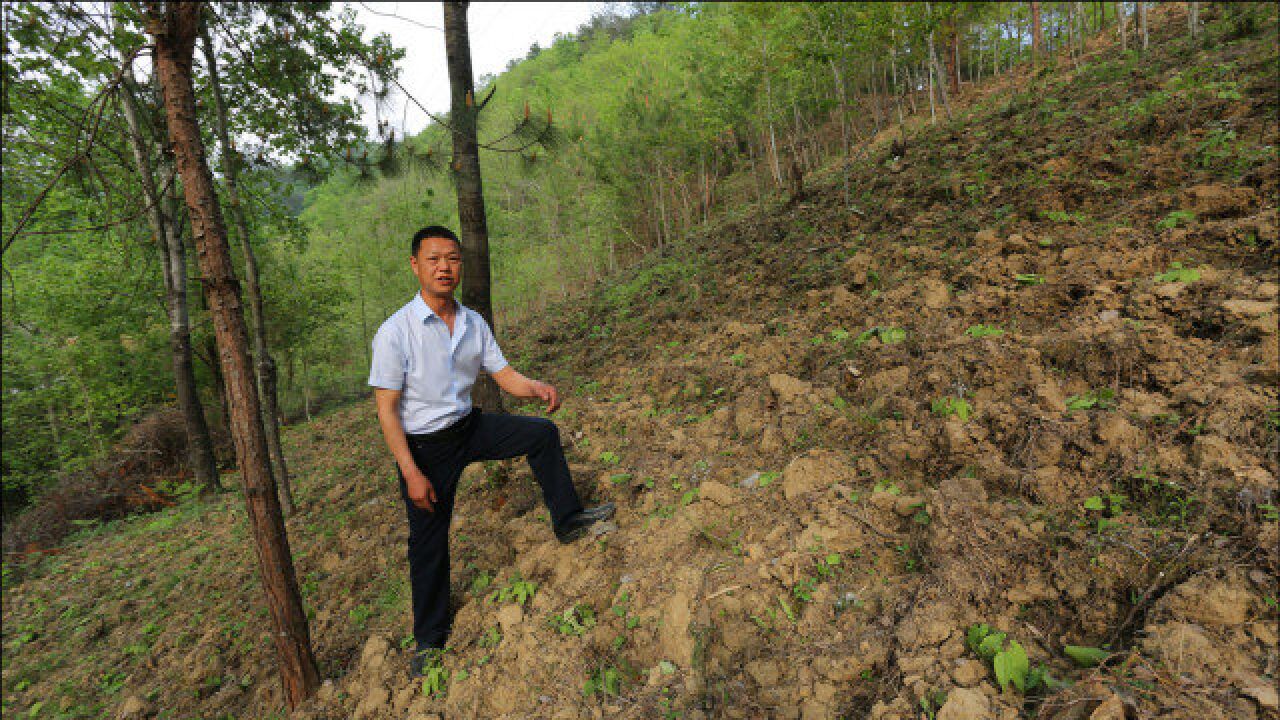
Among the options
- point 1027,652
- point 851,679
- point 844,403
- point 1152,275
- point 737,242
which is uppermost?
point 737,242

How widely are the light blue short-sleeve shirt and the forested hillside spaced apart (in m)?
1.00

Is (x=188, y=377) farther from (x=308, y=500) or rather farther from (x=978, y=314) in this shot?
(x=978, y=314)

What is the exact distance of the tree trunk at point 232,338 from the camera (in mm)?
2184

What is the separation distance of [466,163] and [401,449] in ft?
9.83

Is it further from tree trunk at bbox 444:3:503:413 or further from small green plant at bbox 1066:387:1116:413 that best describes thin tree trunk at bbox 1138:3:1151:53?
tree trunk at bbox 444:3:503:413

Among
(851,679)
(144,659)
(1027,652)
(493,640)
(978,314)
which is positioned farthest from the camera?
(144,659)

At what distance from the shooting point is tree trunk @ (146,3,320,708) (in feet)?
7.16

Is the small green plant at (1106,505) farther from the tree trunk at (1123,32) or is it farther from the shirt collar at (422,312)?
the tree trunk at (1123,32)

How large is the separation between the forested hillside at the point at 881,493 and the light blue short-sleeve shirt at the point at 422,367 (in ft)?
3.28

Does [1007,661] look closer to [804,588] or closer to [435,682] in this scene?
[804,588]

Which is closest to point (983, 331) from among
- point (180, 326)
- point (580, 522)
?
point (580, 522)

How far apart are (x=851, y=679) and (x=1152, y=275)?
289cm

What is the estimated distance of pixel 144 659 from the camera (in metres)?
3.54

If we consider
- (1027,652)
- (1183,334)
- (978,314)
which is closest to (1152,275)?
(1183,334)
